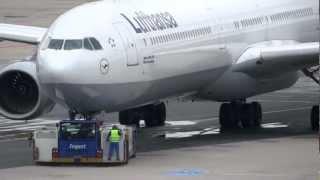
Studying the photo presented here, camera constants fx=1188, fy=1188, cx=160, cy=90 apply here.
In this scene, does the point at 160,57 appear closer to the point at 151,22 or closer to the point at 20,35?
the point at 151,22

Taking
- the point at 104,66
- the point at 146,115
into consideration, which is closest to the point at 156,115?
the point at 146,115

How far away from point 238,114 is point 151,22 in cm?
674

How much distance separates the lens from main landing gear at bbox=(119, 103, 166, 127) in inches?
1570

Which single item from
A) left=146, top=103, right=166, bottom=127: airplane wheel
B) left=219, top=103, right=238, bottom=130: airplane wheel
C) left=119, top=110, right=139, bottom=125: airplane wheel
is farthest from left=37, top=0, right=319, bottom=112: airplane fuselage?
left=119, top=110, right=139, bottom=125: airplane wheel

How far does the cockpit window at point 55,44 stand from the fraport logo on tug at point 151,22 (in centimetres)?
239

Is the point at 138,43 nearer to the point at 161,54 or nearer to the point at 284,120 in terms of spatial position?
the point at 161,54

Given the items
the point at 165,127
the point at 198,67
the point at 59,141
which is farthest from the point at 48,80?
the point at 165,127

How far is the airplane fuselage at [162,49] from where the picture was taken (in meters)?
31.2

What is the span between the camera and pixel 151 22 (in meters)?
34.2

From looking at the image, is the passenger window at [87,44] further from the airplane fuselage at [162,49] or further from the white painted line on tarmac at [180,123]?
the white painted line on tarmac at [180,123]

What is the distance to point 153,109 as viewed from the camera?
1593 inches

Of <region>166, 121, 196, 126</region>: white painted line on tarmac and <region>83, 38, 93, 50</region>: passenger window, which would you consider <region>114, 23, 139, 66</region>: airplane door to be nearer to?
<region>83, 38, 93, 50</region>: passenger window

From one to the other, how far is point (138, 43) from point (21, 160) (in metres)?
4.53

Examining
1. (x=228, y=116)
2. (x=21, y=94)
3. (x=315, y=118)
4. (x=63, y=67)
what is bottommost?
(x=315, y=118)
